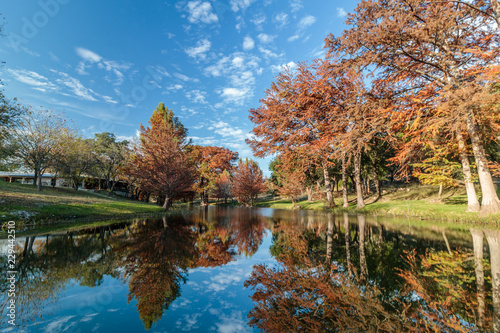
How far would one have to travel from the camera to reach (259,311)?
3.03 metres

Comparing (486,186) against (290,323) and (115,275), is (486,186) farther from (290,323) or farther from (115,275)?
(115,275)

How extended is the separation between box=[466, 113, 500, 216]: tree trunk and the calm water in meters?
7.56

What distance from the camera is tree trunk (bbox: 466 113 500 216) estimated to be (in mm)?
11148

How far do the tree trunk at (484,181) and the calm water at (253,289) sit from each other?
24.8ft

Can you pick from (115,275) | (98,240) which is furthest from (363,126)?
(98,240)

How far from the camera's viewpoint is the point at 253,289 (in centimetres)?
382

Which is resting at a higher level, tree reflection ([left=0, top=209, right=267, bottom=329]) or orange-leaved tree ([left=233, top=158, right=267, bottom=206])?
orange-leaved tree ([left=233, top=158, right=267, bottom=206])

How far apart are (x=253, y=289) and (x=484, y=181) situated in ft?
50.0

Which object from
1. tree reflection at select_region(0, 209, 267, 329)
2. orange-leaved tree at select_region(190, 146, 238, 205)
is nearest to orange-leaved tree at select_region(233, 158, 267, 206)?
orange-leaved tree at select_region(190, 146, 238, 205)

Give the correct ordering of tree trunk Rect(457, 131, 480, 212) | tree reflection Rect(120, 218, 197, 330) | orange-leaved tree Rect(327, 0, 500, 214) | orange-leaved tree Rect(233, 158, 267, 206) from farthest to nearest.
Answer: orange-leaved tree Rect(233, 158, 267, 206) < tree trunk Rect(457, 131, 480, 212) < orange-leaved tree Rect(327, 0, 500, 214) < tree reflection Rect(120, 218, 197, 330)

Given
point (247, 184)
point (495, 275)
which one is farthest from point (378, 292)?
point (247, 184)

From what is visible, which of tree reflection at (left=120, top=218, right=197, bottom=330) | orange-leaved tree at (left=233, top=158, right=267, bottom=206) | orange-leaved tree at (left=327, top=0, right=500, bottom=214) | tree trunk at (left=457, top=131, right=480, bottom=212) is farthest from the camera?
orange-leaved tree at (left=233, top=158, right=267, bottom=206)

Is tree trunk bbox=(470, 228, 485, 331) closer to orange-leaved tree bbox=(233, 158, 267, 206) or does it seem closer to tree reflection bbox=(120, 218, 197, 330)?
tree reflection bbox=(120, 218, 197, 330)

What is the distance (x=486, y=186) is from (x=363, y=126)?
24.8 ft
